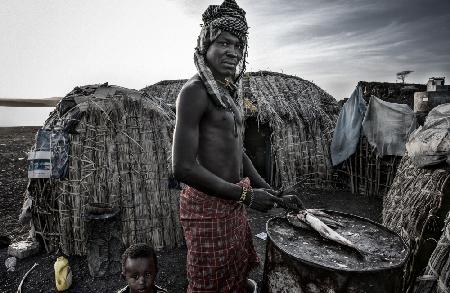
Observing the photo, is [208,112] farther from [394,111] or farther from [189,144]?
[394,111]

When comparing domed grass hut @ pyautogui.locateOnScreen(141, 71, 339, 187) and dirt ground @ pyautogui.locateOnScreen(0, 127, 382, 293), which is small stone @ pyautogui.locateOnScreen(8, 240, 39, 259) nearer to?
dirt ground @ pyautogui.locateOnScreen(0, 127, 382, 293)

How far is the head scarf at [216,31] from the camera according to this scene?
1990 mm

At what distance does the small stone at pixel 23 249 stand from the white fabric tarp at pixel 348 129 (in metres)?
8.81

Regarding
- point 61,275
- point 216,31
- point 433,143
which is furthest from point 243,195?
point 61,275

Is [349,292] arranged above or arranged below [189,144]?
below

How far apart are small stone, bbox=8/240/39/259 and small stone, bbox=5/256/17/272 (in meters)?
0.11

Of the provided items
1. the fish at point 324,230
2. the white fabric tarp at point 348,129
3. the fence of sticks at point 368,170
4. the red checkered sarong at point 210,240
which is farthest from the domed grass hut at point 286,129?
the red checkered sarong at point 210,240

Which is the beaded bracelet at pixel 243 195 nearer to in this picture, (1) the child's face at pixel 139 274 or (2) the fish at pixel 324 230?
(2) the fish at pixel 324 230

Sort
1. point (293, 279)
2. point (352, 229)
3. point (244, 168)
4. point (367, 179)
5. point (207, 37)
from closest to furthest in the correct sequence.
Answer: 1. point (293, 279)
2. point (207, 37)
3. point (352, 229)
4. point (244, 168)
5. point (367, 179)

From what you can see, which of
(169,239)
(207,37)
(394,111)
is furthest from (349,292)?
(394,111)

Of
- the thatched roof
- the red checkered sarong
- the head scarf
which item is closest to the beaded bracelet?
the red checkered sarong

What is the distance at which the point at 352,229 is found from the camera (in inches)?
93.0

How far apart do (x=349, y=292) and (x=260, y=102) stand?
848 cm

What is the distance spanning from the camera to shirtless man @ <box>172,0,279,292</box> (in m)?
1.94
